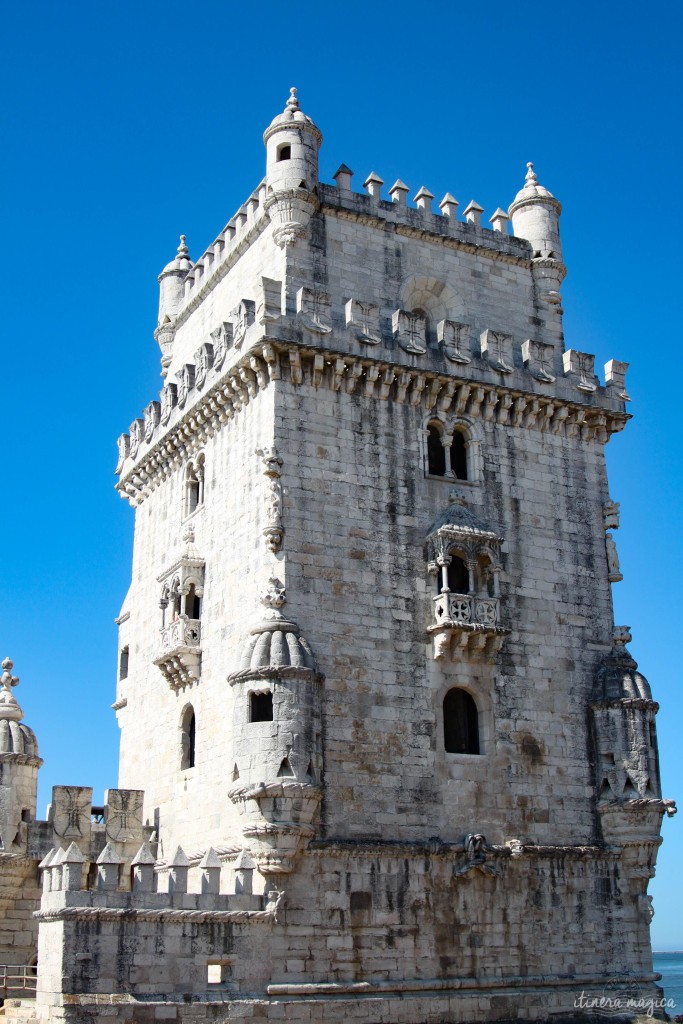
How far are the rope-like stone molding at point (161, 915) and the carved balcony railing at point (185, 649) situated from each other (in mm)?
6956

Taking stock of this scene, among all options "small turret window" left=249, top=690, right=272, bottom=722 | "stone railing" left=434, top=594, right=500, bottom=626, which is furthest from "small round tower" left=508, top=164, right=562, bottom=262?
"small turret window" left=249, top=690, right=272, bottom=722

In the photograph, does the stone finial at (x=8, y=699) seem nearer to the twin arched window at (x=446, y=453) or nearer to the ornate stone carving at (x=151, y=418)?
the ornate stone carving at (x=151, y=418)

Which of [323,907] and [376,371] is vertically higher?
[376,371]

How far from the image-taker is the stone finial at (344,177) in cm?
3133

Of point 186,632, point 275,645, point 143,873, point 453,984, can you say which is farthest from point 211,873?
point 186,632

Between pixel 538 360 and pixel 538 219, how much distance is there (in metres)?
5.15

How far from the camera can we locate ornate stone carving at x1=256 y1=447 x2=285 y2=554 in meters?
26.5

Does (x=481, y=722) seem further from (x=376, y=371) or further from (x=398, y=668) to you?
(x=376, y=371)

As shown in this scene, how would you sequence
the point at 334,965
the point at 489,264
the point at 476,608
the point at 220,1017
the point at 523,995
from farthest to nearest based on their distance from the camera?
the point at 489,264
the point at 476,608
the point at 523,995
the point at 334,965
the point at 220,1017

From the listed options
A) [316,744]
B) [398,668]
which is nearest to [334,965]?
[316,744]

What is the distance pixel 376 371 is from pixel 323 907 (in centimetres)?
1202

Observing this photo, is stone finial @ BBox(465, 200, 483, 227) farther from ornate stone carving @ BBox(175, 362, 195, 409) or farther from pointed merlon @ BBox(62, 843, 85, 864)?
pointed merlon @ BBox(62, 843, 85, 864)

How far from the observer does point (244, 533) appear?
2795 cm

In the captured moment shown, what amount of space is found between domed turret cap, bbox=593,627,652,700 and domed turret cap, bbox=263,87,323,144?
1473 cm
